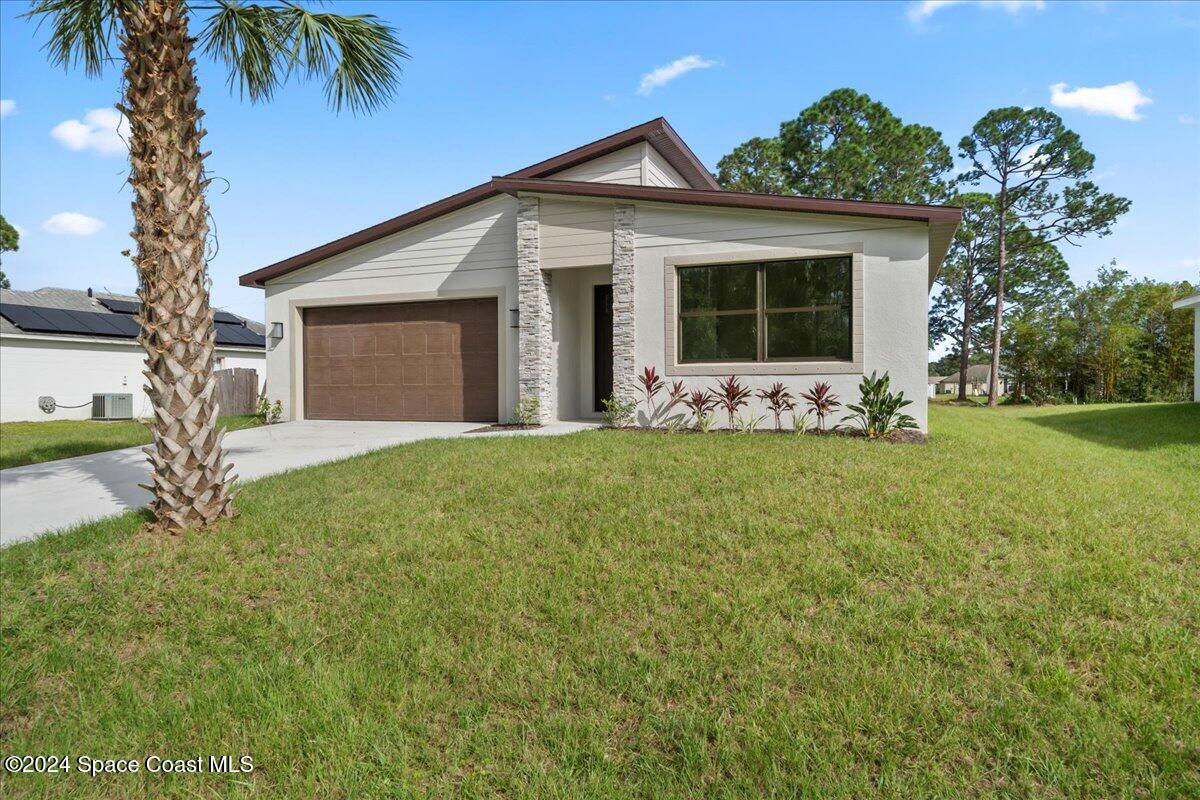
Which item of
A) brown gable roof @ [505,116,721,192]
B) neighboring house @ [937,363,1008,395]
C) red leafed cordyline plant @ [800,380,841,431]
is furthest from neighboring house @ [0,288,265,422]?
neighboring house @ [937,363,1008,395]

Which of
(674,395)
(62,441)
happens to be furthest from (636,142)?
(62,441)

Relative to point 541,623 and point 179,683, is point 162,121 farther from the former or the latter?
point 541,623

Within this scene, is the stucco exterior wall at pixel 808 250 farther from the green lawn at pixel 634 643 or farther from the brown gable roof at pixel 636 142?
the green lawn at pixel 634 643

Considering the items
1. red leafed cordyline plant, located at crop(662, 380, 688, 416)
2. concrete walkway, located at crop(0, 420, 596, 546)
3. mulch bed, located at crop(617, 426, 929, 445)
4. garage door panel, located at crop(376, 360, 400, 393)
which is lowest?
concrete walkway, located at crop(0, 420, 596, 546)

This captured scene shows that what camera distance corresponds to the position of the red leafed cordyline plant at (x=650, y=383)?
1002cm

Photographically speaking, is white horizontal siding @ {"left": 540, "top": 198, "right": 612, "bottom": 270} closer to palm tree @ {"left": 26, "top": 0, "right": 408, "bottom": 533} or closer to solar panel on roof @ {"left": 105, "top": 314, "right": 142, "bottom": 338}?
palm tree @ {"left": 26, "top": 0, "right": 408, "bottom": 533}

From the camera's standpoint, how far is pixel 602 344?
12398mm

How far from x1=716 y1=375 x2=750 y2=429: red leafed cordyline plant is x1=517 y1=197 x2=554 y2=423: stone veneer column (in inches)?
126

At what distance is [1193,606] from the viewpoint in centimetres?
369

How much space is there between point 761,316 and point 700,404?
1.76 metres

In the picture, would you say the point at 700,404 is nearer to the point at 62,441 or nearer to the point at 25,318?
the point at 62,441

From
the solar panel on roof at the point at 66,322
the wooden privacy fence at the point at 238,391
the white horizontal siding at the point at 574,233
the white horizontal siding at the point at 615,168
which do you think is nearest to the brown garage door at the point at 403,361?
the white horizontal siding at the point at 574,233

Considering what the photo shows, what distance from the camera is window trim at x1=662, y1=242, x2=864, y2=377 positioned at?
9.16 metres

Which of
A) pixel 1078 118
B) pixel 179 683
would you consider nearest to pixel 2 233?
pixel 179 683
